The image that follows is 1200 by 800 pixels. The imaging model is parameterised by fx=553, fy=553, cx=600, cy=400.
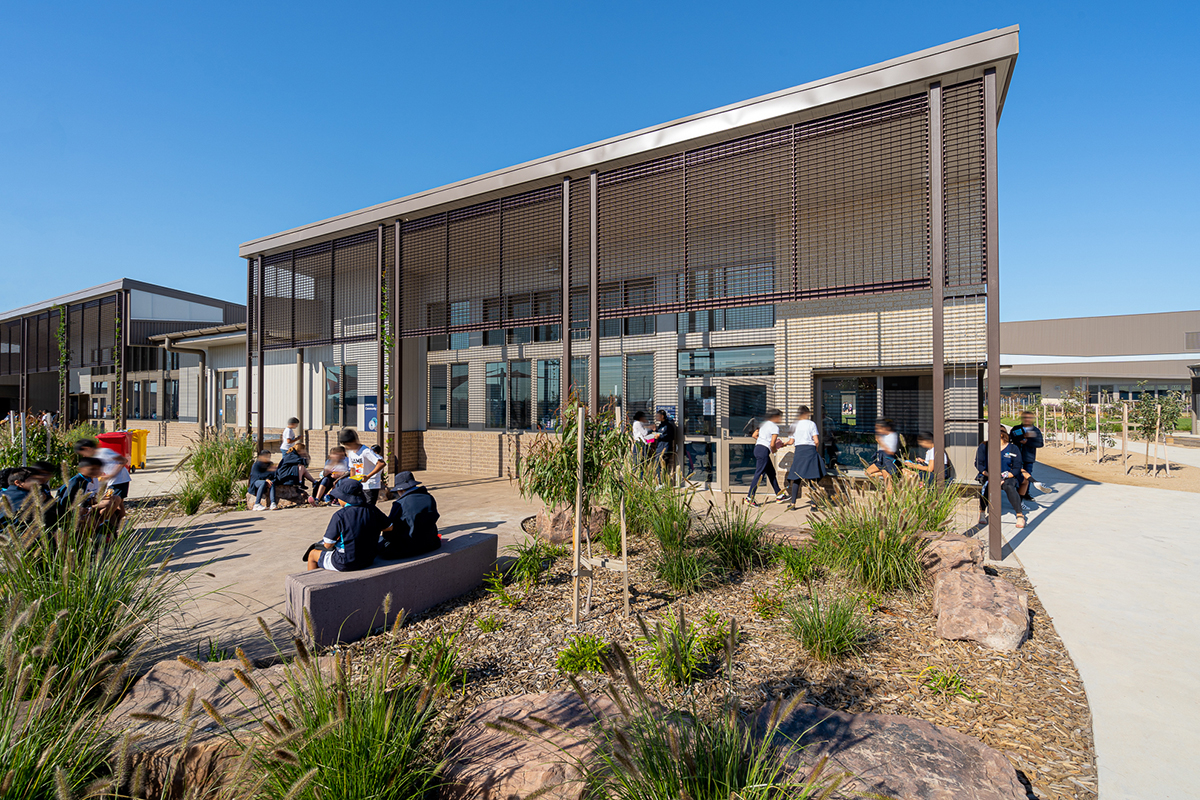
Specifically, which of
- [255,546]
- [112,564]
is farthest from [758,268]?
[112,564]

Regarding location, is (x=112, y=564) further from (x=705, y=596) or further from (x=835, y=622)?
(x=835, y=622)

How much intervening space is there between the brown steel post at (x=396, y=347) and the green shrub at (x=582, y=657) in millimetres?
8922

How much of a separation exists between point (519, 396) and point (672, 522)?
8.58m

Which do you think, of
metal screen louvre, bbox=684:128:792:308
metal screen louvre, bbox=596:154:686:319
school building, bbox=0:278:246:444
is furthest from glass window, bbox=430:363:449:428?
metal screen louvre, bbox=684:128:792:308

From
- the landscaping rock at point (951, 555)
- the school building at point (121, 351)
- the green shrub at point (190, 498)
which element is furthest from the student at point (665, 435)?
the school building at point (121, 351)

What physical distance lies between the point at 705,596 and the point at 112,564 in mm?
4150

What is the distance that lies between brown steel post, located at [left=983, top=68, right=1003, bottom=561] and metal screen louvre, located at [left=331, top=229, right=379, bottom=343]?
486 inches

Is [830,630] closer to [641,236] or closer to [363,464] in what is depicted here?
[363,464]

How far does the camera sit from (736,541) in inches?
221

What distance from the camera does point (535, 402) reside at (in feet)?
43.5

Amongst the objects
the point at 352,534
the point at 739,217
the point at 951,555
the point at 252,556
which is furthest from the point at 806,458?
the point at 252,556

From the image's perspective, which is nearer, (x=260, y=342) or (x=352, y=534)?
(x=352, y=534)

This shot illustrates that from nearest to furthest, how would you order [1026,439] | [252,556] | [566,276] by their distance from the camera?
[252,556]
[1026,439]
[566,276]

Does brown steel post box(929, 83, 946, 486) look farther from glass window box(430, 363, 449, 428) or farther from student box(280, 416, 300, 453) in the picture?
glass window box(430, 363, 449, 428)
